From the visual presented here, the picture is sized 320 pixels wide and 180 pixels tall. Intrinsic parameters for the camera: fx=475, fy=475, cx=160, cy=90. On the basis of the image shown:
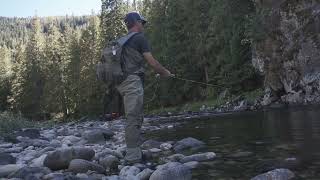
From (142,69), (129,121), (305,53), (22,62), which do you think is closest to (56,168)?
(129,121)

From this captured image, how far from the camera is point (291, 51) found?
3619cm

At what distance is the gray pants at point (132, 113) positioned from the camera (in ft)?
29.2

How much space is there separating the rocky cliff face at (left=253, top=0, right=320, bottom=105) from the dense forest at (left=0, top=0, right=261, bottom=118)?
245 centimetres

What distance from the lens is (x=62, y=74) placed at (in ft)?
277

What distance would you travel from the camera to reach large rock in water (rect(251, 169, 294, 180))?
241 inches

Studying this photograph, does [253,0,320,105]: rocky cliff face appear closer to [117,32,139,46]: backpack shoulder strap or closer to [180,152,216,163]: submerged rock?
[180,152,216,163]: submerged rock

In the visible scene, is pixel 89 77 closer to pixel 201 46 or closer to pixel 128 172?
pixel 201 46

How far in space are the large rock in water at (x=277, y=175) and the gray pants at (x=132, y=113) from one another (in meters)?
3.25

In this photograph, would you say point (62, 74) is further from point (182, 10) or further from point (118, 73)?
point (118, 73)

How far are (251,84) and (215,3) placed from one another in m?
10.7

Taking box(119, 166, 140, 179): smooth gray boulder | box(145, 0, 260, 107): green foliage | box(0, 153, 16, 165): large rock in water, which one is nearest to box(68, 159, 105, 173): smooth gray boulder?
box(119, 166, 140, 179): smooth gray boulder

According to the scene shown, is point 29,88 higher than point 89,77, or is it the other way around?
point 89,77

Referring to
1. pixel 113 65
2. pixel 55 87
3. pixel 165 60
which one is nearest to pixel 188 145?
pixel 113 65

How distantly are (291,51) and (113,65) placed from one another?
29.5m
